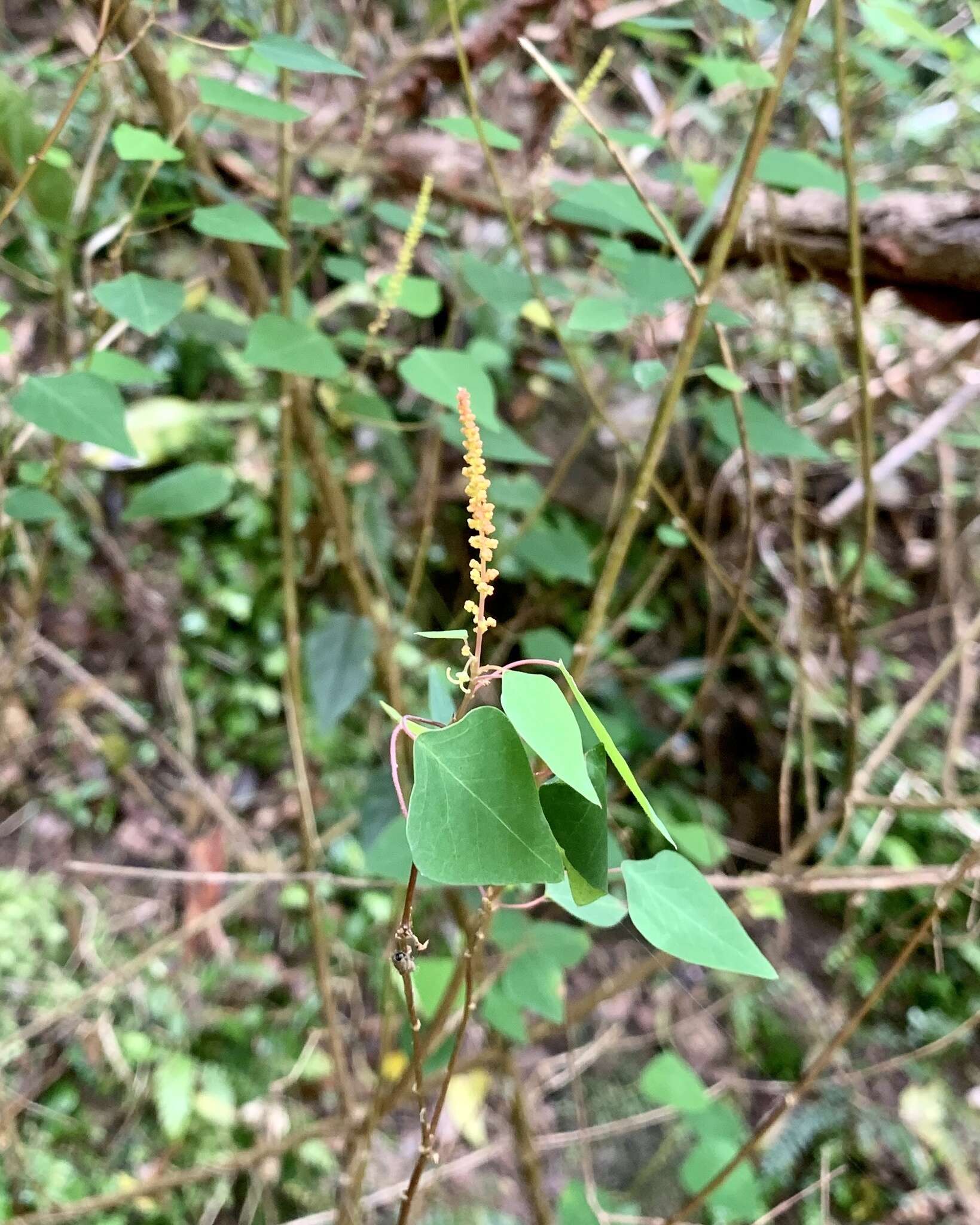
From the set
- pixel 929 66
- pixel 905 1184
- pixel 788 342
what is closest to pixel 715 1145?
pixel 905 1184

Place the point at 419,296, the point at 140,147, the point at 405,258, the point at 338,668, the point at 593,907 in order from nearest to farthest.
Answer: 1. the point at 593,907
2. the point at 140,147
3. the point at 405,258
4. the point at 419,296
5. the point at 338,668

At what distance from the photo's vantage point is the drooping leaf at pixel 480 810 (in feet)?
0.93

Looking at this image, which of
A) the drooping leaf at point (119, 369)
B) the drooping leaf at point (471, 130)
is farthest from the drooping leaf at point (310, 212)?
the drooping leaf at point (119, 369)

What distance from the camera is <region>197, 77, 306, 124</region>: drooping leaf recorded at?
1.97 ft

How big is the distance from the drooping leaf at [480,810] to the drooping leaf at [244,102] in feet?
1.76

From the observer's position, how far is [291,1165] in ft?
3.87

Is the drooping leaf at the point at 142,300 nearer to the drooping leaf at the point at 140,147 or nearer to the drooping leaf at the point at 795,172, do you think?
the drooping leaf at the point at 140,147

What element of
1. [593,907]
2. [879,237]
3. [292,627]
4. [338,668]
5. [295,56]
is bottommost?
[338,668]

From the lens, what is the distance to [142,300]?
61 cm

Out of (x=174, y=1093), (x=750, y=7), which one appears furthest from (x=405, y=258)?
(x=174, y=1093)

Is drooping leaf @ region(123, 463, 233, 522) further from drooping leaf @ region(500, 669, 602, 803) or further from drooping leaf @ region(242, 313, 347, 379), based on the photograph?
drooping leaf @ region(500, 669, 602, 803)

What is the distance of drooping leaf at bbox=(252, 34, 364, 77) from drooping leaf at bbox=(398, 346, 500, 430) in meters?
0.21

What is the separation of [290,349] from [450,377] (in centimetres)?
15

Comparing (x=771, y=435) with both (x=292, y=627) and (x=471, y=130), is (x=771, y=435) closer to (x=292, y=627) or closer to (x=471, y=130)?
(x=471, y=130)
